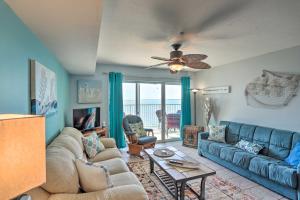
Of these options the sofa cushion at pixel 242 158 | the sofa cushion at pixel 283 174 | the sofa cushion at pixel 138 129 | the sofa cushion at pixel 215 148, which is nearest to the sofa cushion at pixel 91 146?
the sofa cushion at pixel 138 129

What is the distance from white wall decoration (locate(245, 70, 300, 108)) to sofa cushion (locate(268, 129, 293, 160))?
583 millimetres

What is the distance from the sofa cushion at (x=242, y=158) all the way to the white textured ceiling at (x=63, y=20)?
9.69 feet

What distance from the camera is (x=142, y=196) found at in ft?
5.49

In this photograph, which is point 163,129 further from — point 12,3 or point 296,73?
point 12,3

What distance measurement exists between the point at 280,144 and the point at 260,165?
27.8 inches

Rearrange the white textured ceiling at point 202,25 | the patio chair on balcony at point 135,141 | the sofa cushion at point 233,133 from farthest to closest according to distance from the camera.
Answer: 1. the patio chair on balcony at point 135,141
2. the sofa cushion at point 233,133
3. the white textured ceiling at point 202,25

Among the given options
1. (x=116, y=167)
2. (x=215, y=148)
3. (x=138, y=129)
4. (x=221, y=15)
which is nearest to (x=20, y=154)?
(x=116, y=167)

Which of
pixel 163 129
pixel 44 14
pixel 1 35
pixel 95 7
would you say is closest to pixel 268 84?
pixel 163 129

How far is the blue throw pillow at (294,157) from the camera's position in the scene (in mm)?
2672

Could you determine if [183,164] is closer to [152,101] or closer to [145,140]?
[145,140]

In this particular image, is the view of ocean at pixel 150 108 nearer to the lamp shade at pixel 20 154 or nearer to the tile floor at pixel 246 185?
the tile floor at pixel 246 185

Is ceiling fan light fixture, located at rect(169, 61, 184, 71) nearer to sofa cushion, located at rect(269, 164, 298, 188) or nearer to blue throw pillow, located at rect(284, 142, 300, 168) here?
sofa cushion, located at rect(269, 164, 298, 188)

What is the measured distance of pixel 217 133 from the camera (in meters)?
4.11

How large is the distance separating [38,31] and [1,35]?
0.66 m
